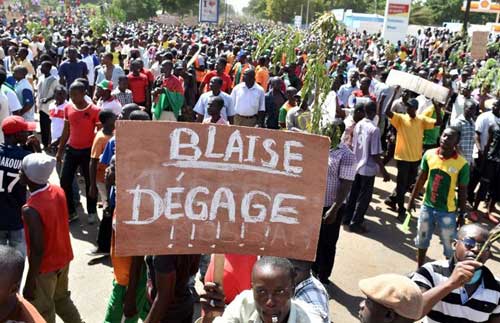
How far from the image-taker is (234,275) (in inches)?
117

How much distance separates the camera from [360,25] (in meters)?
33.6

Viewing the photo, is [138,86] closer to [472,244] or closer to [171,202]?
[171,202]

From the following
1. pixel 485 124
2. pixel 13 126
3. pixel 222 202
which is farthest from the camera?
pixel 485 124

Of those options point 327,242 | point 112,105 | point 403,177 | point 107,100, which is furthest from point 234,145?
point 403,177

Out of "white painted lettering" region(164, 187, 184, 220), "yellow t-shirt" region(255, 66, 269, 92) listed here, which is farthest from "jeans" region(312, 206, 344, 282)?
"yellow t-shirt" region(255, 66, 269, 92)

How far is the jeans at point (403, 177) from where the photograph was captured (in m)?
6.93

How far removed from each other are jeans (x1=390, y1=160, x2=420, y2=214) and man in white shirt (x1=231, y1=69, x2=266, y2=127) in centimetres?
241

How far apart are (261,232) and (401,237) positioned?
4342 mm

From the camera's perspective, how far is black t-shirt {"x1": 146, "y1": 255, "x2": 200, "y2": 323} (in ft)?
9.66

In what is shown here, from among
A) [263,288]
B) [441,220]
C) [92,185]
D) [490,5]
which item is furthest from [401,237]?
[490,5]

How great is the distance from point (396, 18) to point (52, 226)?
70.0ft

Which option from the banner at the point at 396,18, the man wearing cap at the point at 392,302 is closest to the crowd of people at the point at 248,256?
the man wearing cap at the point at 392,302

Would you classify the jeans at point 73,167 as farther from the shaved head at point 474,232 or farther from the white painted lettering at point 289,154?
the shaved head at point 474,232

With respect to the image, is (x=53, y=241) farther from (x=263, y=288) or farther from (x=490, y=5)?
(x=490, y=5)
